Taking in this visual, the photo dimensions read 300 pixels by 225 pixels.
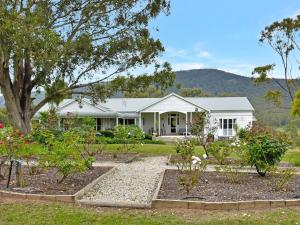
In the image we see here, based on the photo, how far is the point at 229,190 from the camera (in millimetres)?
9320

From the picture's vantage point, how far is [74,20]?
2205 centimetres

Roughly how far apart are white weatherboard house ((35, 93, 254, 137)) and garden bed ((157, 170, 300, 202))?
28092mm

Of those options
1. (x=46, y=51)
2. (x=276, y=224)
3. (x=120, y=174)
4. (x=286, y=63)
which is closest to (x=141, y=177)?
(x=120, y=174)

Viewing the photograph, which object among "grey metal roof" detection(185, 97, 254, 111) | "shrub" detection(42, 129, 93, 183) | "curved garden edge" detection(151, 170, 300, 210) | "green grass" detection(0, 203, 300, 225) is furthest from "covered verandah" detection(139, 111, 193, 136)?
"green grass" detection(0, 203, 300, 225)

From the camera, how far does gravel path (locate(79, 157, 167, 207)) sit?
820cm

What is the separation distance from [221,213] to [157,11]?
1673 cm

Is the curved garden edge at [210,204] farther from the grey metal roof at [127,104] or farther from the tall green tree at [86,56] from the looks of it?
the grey metal roof at [127,104]

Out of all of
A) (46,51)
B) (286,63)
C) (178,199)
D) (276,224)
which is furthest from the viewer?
(286,63)

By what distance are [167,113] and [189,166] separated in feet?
105

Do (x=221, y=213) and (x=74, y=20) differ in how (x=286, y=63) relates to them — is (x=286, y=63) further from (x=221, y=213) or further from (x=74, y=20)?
(x=221, y=213)

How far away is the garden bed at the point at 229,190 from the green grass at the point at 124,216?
0.91 m

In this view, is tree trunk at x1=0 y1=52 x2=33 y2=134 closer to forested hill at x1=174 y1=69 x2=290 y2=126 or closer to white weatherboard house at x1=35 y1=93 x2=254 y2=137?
white weatherboard house at x1=35 y1=93 x2=254 y2=137

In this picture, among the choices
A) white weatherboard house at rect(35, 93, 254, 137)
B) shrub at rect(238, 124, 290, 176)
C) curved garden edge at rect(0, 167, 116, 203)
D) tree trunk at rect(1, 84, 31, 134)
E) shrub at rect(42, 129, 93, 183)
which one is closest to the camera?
curved garden edge at rect(0, 167, 116, 203)

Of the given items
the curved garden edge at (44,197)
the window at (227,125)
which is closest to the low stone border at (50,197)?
the curved garden edge at (44,197)
